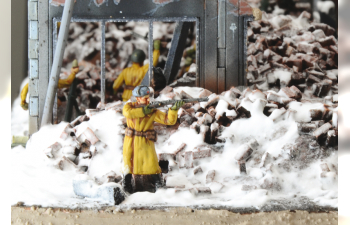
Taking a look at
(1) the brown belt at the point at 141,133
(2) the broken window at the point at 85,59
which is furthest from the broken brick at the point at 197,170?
(2) the broken window at the point at 85,59

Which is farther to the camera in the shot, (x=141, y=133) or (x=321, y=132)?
(x=321, y=132)

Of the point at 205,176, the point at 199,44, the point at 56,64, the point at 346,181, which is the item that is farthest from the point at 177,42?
the point at 346,181

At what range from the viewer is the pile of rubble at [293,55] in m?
6.56

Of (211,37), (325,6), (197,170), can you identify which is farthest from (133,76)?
(325,6)

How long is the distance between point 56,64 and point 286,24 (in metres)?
4.59

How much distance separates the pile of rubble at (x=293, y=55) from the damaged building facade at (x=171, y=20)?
3.22 ft

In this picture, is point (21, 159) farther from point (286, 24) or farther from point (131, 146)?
point (286, 24)

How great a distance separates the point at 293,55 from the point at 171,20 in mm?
2418

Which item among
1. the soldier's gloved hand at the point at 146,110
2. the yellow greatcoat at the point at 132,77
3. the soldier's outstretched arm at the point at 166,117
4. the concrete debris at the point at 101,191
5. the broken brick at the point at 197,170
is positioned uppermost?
the yellow greatcoat at the point at 132,77

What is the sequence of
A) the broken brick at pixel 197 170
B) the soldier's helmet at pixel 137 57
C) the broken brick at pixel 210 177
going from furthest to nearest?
the soldier's helmet at pixel 137 57 < the broken brick at pixel 197 170 < the broken brick at pixel 210 177

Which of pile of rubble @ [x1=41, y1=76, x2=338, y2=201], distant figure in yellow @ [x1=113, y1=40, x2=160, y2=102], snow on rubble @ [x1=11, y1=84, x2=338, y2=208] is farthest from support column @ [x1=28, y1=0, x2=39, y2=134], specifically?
distant figure in yellow @ [x1=113, y1=40, x2=160, y2=102]

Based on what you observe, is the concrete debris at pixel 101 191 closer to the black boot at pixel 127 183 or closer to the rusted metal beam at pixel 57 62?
the black boot at pixel 127 183

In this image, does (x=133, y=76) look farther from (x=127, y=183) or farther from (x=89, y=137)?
(x=127, y=183)

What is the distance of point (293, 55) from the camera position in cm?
713
